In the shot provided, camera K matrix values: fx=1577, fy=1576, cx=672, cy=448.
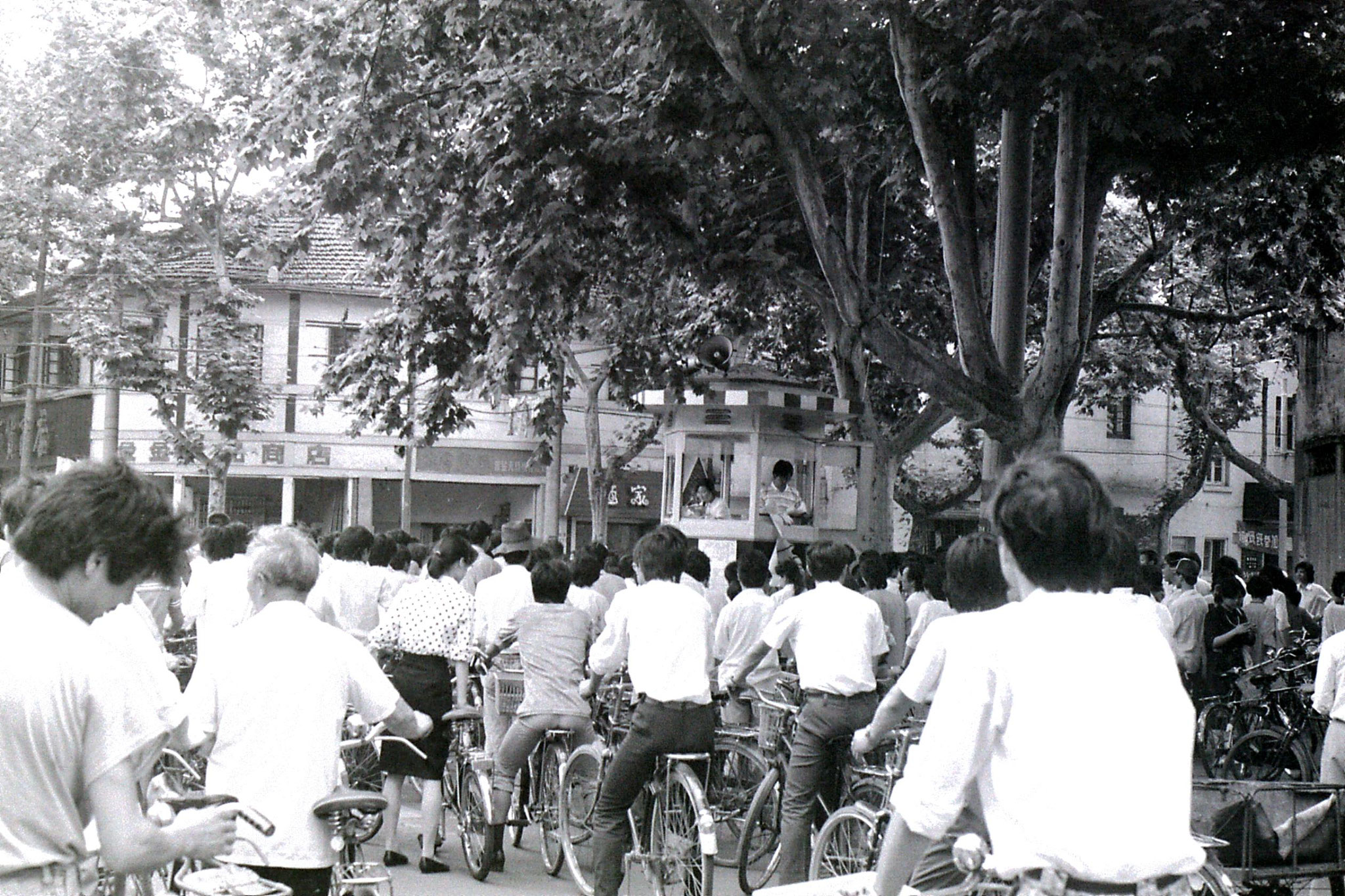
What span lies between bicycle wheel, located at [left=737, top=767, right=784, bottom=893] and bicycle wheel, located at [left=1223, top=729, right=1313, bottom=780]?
4496 millimetres

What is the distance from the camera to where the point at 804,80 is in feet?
39.8

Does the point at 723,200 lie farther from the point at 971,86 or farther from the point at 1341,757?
the point at 1341,757

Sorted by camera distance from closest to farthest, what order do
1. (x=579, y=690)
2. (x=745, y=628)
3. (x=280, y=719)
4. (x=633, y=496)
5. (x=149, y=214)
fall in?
(x=280, y=719) < (x=579, y=690) < (x=745, y=628) < (x=149, y=214) < (x=633, y=496)

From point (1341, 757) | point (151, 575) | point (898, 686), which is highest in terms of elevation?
point (151, 575)

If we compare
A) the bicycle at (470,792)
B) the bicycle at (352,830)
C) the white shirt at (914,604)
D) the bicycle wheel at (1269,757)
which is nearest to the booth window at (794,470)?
the white shirt at (914,604)

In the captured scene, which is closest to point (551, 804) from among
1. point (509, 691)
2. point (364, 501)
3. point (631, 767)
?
point (509, 691)

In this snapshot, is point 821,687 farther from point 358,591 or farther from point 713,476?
point 713,476

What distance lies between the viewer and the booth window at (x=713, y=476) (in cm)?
1642

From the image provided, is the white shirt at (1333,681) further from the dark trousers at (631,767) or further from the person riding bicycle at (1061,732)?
the person riding bicycle at (1061,732)

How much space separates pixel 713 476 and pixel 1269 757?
680cm

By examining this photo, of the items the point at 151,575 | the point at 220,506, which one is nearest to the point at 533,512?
the point at 220,506

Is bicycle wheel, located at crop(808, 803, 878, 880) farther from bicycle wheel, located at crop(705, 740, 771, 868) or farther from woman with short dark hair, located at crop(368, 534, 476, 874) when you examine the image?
woman with short dark hair, located at crop(368, 534, 476, 874)

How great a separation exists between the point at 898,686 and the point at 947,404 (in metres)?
7.04

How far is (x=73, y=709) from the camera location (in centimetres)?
291
